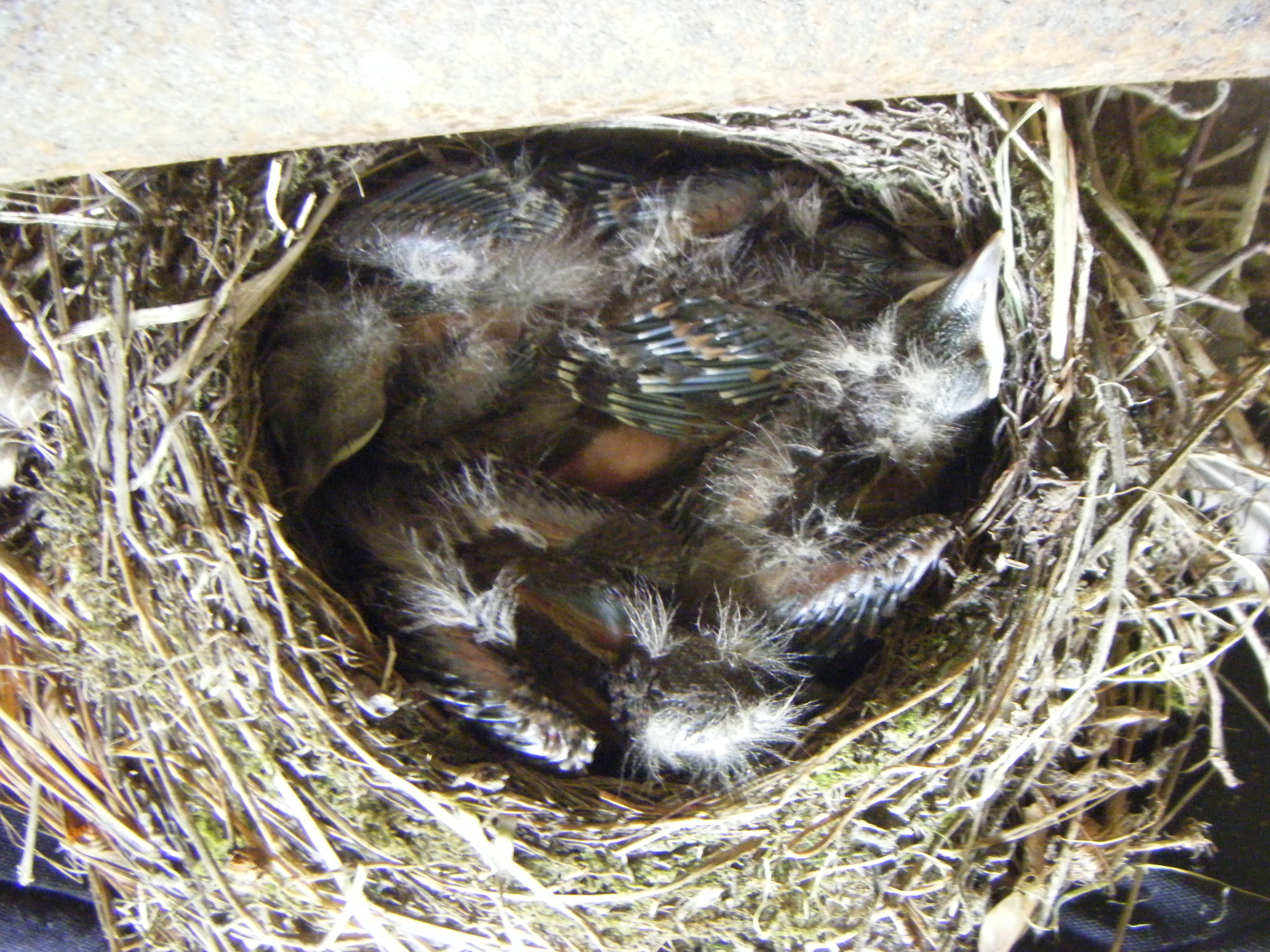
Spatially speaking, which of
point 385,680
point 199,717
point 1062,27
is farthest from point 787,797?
point 1062,27

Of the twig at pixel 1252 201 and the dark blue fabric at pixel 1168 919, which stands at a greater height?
the twig at pixel 1252 201

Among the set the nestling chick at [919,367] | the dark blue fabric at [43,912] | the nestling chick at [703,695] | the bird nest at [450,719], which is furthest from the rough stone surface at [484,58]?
the dark blue fabric at [43,912]

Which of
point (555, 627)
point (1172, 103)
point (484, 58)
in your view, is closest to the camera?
point (484, 58)

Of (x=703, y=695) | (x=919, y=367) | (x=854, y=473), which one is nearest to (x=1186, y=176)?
(x=919, y=367)

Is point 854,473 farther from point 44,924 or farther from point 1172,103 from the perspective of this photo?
point 44,924

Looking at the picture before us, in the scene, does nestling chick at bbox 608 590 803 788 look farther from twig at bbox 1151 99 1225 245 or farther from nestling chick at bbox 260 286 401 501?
twig at bbox 1151 99 1225 245

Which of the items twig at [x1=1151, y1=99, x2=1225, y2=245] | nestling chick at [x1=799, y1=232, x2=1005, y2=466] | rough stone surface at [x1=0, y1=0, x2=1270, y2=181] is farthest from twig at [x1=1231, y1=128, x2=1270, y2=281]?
rough stone surface at [x1=0, y1=0, x2=1270, y2=181]

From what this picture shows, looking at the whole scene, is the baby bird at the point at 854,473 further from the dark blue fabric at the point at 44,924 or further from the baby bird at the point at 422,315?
the dark blue fabric at the point at 44,924

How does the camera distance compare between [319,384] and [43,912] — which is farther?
[43,912]
